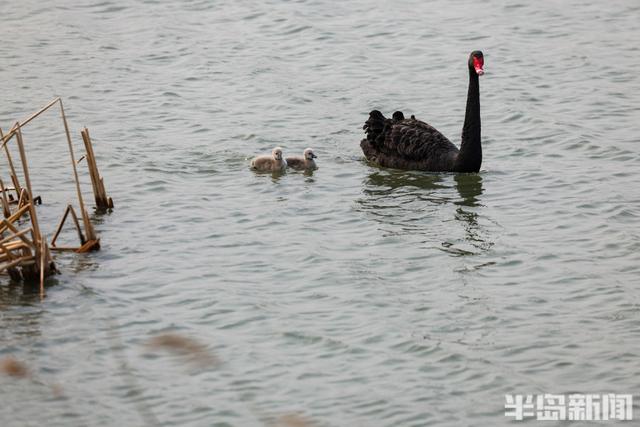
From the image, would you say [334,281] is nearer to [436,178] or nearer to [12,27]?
[436,178]

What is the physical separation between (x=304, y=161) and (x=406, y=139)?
108 cm

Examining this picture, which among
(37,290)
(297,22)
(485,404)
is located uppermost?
(297,22)

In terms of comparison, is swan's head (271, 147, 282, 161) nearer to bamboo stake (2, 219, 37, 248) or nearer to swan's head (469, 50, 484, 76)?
swan's head (469, 50, 484, 76)

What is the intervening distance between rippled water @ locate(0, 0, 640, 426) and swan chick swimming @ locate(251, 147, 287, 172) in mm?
126

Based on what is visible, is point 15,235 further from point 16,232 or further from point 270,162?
point 270,162

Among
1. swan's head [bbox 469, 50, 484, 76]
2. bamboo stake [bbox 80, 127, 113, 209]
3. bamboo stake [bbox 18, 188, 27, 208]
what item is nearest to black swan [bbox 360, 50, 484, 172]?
swan's head [bbox 469, 50, 484, 76]

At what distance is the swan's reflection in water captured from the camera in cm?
948

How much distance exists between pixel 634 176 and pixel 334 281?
152 inches

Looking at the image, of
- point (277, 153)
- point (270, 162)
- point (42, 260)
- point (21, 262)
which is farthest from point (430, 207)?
point (21, 262)

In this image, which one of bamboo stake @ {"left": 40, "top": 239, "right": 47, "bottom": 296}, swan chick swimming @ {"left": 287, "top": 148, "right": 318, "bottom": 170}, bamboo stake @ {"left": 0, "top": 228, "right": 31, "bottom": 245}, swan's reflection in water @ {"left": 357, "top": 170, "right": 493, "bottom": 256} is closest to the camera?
bamboo stake @ {"left": 0, "top": 228, "right": 31, "bottom": 245}

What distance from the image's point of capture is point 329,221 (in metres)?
9.92

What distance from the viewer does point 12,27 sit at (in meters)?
17.2

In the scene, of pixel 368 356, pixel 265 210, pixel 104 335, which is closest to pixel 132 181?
pixel 265 210

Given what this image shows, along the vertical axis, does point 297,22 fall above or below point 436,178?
above
